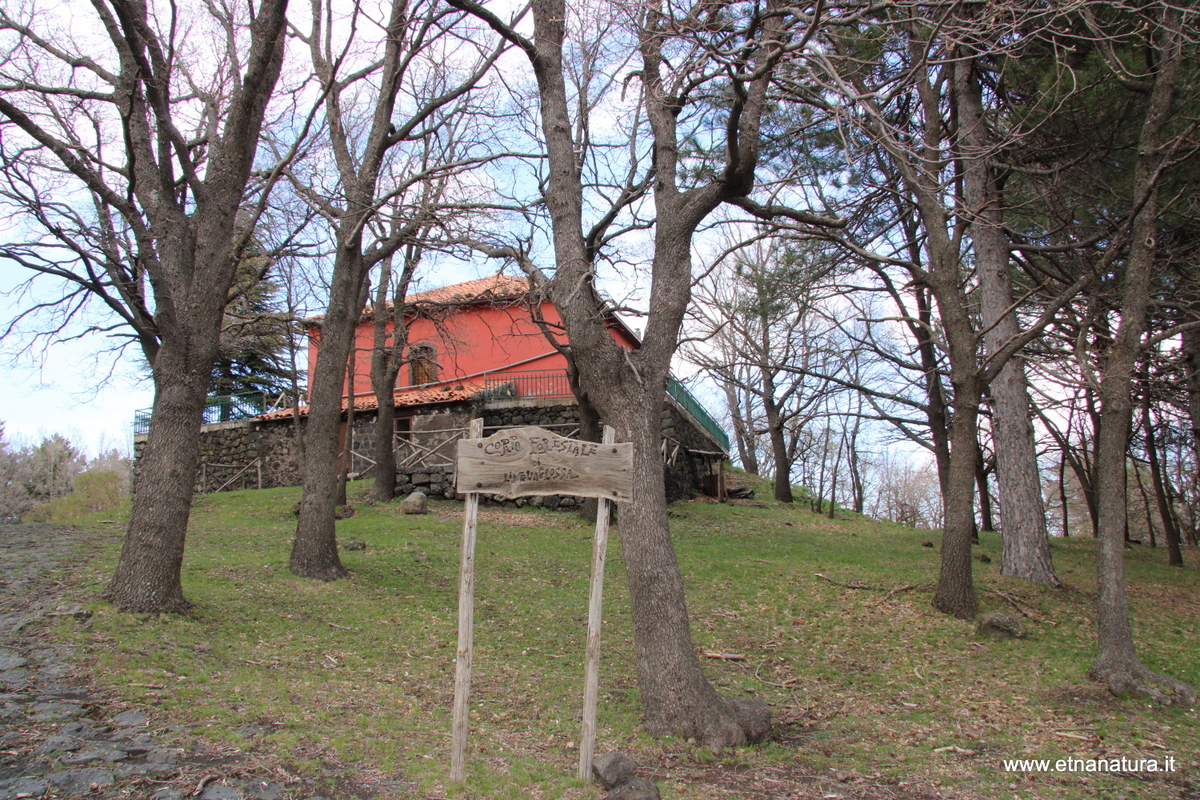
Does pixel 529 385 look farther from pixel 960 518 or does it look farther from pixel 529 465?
pixel 529 465

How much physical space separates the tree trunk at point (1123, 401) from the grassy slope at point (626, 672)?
1.35ft

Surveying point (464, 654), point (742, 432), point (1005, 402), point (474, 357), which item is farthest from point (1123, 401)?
point (742, 432)

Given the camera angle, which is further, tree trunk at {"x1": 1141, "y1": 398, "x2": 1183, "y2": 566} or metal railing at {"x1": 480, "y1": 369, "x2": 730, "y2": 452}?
metal railing at {"x1": 480, "y1": 369, "x2": 730, "y2": 452}

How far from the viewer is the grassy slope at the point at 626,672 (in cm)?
431

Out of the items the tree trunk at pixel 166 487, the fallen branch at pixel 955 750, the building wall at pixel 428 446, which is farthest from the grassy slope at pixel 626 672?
the building wall at pixel 428 446

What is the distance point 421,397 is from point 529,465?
1496 centimetres

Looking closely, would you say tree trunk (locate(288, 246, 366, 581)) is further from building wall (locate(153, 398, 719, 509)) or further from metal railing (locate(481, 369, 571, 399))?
metal railing (locate(481, 369, 571, 399))

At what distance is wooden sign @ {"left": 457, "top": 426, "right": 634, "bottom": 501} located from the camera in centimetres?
441

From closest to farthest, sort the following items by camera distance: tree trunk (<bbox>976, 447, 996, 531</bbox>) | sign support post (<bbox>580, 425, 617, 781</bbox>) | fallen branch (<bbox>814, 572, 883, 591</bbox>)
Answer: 1. sign support post (<bbox>580, 425, 617, 781</bbox>)
2. fallen branch (<bbox>814, 572, 883, 591</bbox>)
3. tree trunk (<bbox>976, 447, 996, 531</bbox>)

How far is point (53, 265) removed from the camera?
629 centimetres

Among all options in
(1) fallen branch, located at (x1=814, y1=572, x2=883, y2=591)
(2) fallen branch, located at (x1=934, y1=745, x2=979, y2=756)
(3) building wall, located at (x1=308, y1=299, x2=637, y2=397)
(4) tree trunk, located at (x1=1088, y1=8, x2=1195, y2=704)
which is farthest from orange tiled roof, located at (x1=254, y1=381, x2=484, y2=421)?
(2) fallen branch, located at (x1=934, y1=745, x2=979, y2=756)

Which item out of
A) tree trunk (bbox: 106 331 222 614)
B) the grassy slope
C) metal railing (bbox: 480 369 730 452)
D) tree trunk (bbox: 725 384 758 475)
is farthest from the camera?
tree trunk (bbox: 725 384 758 475)

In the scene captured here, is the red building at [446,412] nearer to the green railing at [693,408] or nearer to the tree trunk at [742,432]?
the green railing at [693,408]

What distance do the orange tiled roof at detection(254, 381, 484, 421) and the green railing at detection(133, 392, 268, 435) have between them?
4.73 feet
